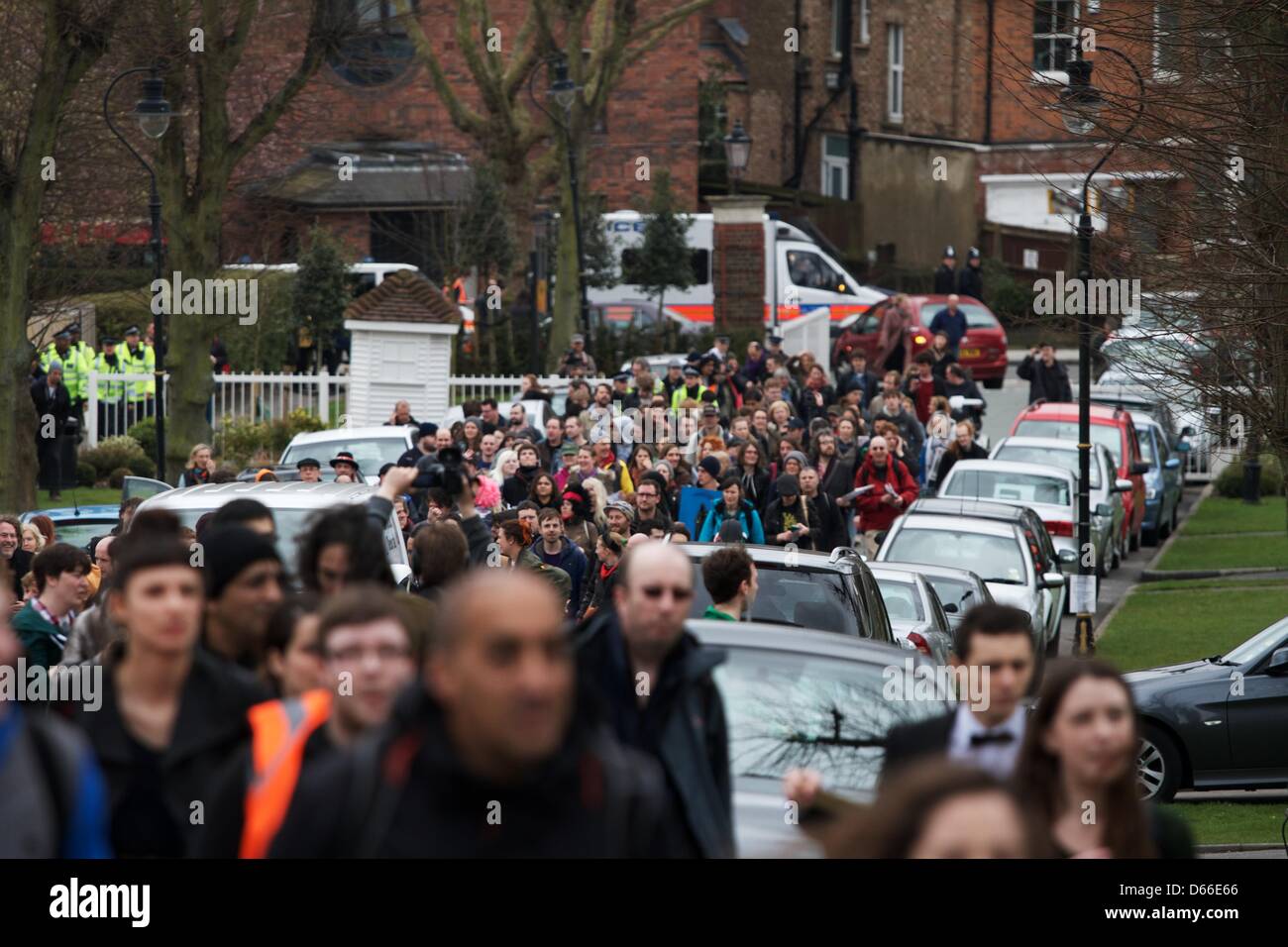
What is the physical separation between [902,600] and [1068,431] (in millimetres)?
13403

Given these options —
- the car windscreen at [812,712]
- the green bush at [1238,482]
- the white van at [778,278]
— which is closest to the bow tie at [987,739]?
the car windscreen at [812,712]

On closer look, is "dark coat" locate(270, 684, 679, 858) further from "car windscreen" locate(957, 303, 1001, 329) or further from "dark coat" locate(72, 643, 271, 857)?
"car windscreen" locate(957, 303, 1001, 329)

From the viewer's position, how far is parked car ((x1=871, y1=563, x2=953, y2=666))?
47.1 ft

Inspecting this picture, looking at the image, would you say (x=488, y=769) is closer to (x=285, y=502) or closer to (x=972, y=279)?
(x=285, y=502)

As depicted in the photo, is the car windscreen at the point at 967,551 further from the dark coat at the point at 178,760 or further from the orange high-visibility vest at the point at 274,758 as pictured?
the orange high-visibility vest at the point at 274,758

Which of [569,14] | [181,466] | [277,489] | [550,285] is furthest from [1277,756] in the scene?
[550,285]

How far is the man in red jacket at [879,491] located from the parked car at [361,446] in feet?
15.4

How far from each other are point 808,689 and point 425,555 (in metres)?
1.67

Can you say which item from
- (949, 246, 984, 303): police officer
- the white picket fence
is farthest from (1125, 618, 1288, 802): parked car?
(949, 246, 984, 303): police officer

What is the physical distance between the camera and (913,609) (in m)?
15.3

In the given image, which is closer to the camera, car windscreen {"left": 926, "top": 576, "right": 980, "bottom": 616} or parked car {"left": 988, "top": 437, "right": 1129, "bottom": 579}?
car windscreen {"left": 926, "top": 576, "right": 980, "bottom": 616}

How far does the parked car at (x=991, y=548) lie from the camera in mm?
19422

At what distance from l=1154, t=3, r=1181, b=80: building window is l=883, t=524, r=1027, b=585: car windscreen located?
5.72 metres

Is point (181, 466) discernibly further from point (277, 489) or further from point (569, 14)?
point (569, 14)
